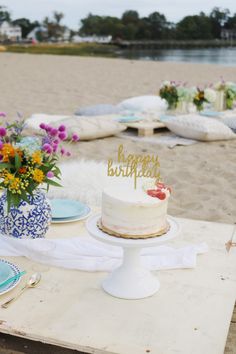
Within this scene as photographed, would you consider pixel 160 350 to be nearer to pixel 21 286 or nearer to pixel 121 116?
pixel 21 286

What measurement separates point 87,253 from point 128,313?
516 mm

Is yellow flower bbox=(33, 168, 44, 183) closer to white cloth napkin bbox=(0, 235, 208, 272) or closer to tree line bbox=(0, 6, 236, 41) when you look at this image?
white cloth napkin bbox=(0, 235, 208, 272)

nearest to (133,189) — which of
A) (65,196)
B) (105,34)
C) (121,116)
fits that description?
(65,196)

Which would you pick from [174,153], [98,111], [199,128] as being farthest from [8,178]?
[98,111]

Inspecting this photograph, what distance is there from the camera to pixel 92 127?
6.33 m

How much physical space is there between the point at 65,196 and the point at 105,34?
283 feet

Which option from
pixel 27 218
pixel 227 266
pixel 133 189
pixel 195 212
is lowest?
pixel 195 212

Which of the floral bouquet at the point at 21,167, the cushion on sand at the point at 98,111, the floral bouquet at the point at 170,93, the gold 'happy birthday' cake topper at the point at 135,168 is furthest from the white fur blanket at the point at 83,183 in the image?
the cushion on sand at the point at 98,111

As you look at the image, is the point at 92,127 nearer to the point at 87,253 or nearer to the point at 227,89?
the point at 227,89

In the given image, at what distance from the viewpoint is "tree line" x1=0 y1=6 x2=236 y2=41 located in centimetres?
8444

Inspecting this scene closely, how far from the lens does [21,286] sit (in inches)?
84.6

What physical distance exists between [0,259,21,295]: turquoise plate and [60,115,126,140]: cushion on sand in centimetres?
402

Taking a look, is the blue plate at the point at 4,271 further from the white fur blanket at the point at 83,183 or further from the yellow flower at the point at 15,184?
the white fur blanket at the point at 83,183

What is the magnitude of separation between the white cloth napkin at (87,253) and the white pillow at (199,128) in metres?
3.94
